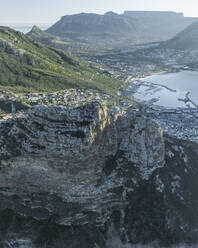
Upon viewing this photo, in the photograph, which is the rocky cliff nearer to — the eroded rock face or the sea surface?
the eroded rock face

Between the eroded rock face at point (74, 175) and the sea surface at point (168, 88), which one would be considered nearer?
the eroded rock face at point (74, 175)

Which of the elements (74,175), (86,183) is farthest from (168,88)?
(74,175)

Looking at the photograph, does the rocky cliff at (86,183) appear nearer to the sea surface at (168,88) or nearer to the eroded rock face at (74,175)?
the eroded rock face at (74,175)

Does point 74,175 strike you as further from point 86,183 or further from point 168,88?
point 168,88

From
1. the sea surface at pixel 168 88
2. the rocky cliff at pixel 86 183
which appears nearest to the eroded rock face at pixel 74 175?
the rocky cliff at pixel 86 183

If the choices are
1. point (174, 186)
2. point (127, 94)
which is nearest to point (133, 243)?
point (174, 186)

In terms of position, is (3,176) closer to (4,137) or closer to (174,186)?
(4,137)
